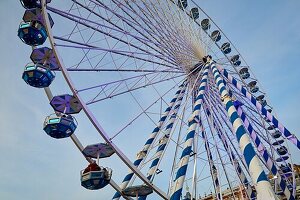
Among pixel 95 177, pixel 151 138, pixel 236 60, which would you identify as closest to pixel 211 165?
pixel 151 138

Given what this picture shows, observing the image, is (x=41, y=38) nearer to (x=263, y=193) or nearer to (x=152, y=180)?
(x=152, y=180)

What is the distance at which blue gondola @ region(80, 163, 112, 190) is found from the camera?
369 inches

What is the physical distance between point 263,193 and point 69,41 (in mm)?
7610

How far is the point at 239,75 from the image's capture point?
1889 cm

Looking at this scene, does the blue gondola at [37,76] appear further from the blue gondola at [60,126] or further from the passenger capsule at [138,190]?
the passenger capsule at [138,190]

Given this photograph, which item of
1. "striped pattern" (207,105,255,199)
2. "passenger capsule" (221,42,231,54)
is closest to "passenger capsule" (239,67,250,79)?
"passenger capsule" (221,42,231,54)

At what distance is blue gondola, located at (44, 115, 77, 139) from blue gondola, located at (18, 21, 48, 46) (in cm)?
269

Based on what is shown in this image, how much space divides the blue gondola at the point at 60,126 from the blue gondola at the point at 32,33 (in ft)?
8.84

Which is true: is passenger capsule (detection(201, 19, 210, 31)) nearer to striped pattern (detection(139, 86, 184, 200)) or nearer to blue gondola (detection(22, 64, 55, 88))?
striped pattern (detection(139, 86, 184, 200))

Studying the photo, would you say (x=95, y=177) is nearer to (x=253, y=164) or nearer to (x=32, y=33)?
(x=253, y=164)

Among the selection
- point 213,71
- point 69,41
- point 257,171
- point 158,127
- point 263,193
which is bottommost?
point 263,193

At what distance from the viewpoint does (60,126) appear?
384 inches

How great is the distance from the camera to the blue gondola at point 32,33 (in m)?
10.3

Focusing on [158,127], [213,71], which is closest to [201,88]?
[213,71]
